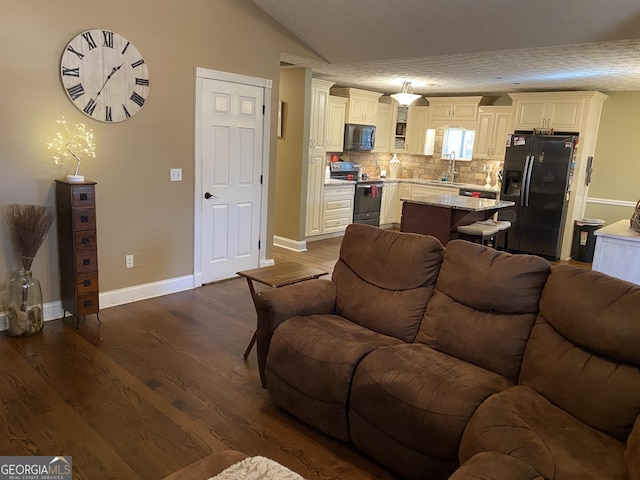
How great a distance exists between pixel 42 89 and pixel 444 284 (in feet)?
10.7

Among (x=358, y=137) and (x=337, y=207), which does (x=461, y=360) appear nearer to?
(x=337, y=207)

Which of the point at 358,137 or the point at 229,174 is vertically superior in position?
the point at 358,137

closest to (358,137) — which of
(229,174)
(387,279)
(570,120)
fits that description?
(570,120)

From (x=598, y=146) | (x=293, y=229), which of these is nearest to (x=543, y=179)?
(x=598, y=146)

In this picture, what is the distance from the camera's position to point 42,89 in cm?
361

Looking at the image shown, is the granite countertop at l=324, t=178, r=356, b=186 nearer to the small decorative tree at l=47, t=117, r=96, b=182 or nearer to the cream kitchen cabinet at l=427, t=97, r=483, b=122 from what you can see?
the cream kitchen cabinet at l=427, t=97, r=483, b=122

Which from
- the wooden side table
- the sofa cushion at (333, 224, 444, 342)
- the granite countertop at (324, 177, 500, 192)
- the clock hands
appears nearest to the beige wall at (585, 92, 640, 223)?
the granite countertop at (324, 177, 500, 192)

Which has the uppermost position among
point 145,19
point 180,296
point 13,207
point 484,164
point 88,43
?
point 145,19

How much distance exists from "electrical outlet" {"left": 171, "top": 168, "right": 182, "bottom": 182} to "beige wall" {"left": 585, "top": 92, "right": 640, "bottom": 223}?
594cm

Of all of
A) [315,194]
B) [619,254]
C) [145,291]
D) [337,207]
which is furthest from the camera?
[337,207]

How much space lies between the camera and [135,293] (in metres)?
4.43

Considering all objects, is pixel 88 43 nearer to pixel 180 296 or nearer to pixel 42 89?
pixel 42 89

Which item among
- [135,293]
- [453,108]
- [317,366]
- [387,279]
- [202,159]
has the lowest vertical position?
[135,293]

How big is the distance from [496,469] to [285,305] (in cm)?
151
